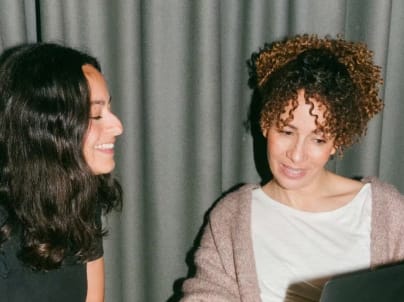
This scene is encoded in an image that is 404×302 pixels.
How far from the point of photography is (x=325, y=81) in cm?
119

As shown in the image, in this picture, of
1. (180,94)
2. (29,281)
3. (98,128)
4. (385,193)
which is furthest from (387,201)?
(29,281)

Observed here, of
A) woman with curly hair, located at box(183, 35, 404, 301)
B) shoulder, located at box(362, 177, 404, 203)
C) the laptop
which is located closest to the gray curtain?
woman with curly hair, located at box(183, 35, 404, 301)

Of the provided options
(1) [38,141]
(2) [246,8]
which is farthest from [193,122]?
(1) [38,141]

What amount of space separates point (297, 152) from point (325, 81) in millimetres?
182

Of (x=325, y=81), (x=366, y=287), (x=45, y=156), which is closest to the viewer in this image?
(x=366, y=287)

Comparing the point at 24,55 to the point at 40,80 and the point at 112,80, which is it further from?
the point at 112,80

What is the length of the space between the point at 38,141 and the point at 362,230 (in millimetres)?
819

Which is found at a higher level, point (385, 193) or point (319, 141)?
point (319, 141)

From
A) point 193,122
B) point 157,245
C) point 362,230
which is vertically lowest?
point 157,245

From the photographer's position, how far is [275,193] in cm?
137

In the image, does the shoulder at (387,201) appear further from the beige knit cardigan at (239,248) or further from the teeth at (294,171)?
the teeth at (294,171)

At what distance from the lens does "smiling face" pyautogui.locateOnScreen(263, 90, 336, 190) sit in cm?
119

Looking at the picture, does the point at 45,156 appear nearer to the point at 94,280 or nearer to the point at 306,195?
the point at 94,280

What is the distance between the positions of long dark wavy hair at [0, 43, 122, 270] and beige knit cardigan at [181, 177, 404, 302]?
0.31m
